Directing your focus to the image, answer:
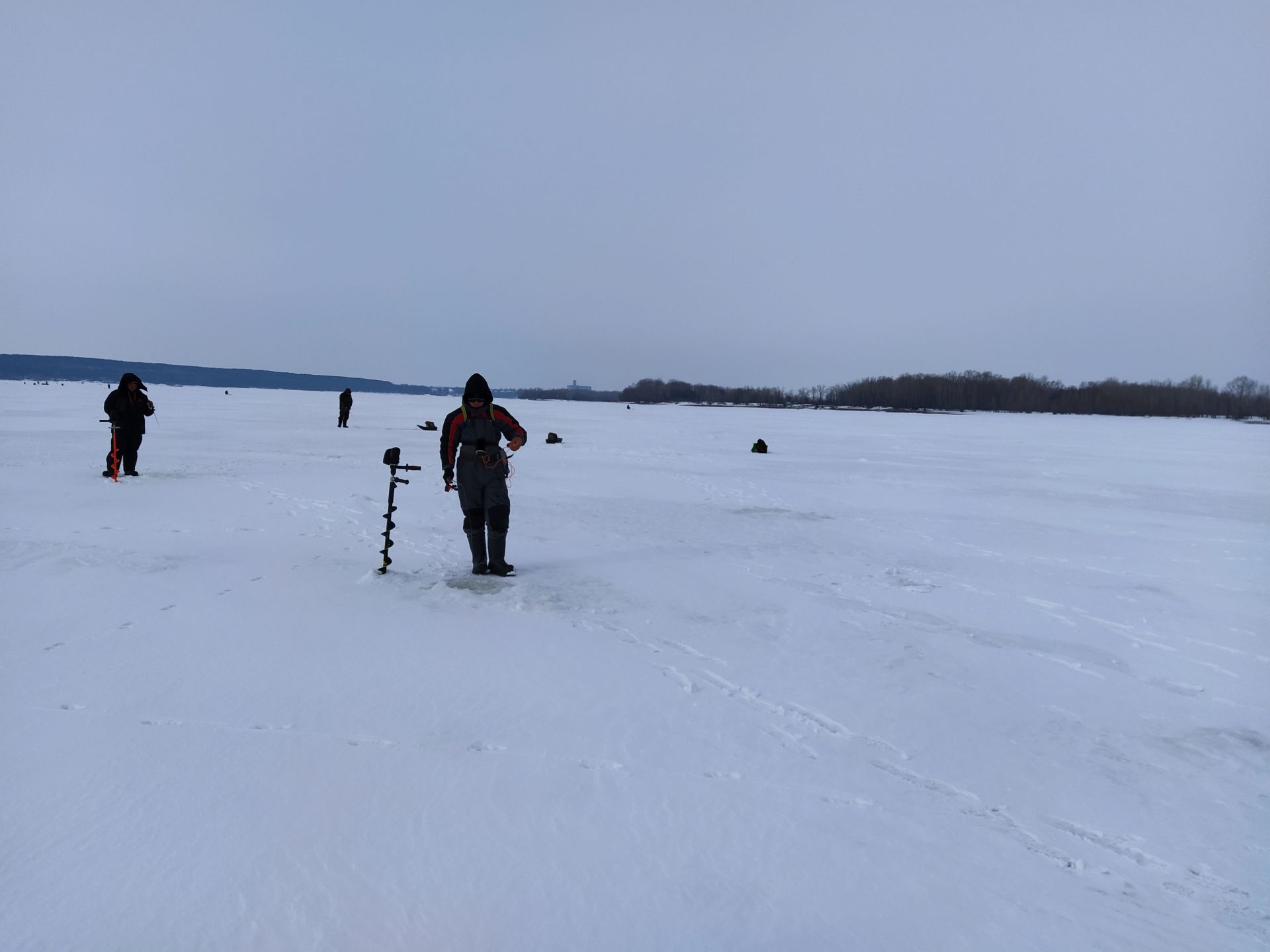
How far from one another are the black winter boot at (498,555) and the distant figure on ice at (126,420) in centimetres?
779

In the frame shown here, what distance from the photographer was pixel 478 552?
677 cm

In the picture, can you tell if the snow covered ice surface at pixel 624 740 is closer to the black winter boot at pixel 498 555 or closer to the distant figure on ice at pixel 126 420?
the black winter boot at pixel 498 555

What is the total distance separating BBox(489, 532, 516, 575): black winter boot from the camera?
6.73 m

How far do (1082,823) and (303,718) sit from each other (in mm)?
3744

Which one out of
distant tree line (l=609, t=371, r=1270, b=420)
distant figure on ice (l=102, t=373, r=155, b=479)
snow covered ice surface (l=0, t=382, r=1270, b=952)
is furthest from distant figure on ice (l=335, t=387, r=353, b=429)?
distant tree line (l=609, t=371, r=1270, b=420)

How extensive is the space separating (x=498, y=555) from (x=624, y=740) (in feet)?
10.9

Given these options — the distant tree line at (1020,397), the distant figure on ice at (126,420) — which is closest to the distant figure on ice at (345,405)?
the distant figure on ice at (126,420)

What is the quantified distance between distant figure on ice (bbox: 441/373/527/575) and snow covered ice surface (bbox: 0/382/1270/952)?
0.53 metres

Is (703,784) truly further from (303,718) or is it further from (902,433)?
(902,433)

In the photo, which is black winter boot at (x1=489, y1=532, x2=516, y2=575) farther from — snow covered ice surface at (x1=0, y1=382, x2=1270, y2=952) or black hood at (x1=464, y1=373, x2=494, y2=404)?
black hood at (x1=464, y1=373, x2=494, y2=404)

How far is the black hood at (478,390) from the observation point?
6.45 metres

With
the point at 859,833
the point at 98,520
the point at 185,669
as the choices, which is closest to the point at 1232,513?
the point at 859,833

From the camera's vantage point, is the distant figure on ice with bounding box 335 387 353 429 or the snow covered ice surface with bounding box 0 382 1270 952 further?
the distant figure on ice with bounding box 335 387 353 429

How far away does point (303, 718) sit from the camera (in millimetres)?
3773
